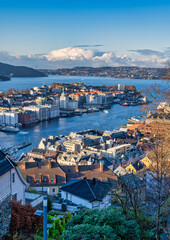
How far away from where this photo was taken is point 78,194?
570 centimetres

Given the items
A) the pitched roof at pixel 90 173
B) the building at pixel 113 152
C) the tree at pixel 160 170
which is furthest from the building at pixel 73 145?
the tree at pixel 160 170

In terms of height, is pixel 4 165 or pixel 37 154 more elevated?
pixel 4 165

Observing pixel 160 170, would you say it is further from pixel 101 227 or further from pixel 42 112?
pixel 42 112

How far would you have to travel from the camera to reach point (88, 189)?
18.7 feet

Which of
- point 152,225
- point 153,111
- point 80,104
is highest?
point 153,111

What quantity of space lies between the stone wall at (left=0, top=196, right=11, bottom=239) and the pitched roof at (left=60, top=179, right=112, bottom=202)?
2978 millimetres

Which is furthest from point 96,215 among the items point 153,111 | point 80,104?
point 80,104

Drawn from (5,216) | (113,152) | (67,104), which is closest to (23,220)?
(5,216)

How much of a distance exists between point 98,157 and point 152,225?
8.07 meters

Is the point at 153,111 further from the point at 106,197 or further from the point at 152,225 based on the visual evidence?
the point at 106,197

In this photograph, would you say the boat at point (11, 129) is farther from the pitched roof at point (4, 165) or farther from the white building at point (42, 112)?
the pitched roof at point (4, 165)

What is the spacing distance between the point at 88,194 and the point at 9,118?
20.6 metres

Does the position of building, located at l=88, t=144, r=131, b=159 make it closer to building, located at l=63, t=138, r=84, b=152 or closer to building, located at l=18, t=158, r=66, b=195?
building, located at l=63, t=138, r=84, b=152

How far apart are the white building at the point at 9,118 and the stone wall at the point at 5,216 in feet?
74.2
